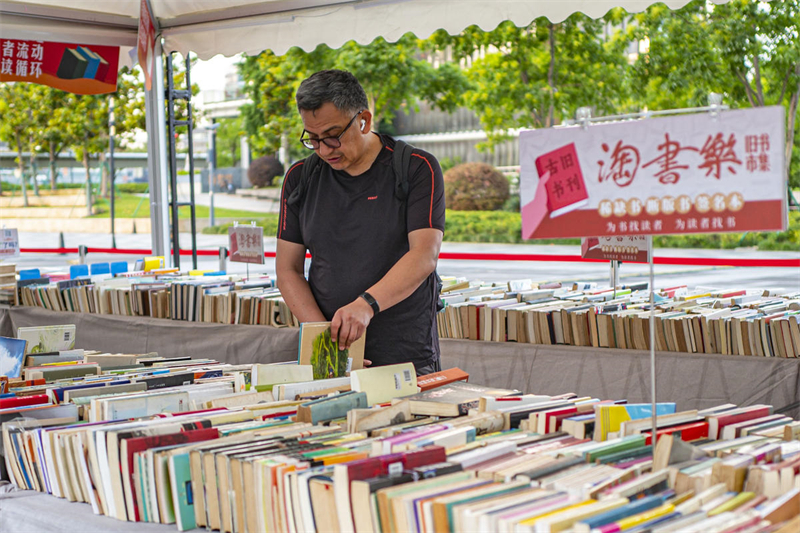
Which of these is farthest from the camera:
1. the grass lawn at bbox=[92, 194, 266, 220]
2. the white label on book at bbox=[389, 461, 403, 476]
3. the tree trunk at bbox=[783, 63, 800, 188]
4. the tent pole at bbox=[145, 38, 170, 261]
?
the grass lawn at bbox=[92, 194, 266, 220]

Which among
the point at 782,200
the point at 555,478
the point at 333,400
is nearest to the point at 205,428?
the point at 333,400

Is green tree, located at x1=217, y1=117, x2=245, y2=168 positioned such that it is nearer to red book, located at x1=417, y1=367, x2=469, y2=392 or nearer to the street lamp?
the street lamp

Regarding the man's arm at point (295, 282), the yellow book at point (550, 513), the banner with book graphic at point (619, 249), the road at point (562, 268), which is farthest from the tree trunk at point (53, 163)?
the yellow book at point (550, 513)

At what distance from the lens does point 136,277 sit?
6492 millimetres

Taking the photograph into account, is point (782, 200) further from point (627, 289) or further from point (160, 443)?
point (627, 289)

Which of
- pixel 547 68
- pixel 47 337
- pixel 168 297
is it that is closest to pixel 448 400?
pixel 47 337

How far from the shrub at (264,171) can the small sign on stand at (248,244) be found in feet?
98.3

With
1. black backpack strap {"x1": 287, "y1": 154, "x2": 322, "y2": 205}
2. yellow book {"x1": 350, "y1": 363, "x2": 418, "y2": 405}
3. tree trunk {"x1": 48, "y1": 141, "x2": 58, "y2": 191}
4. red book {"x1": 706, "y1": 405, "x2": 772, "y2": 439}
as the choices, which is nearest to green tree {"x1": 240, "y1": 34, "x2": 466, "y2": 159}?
tree trunk {"x1": 48, "y1": 141, "x2": 58, "y2": 191}

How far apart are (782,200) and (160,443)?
1.33 metres

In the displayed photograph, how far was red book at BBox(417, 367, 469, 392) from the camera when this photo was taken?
8.21 feet

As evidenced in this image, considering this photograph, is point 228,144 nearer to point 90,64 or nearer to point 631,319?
point 90,64

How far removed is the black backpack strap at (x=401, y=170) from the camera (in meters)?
2.80

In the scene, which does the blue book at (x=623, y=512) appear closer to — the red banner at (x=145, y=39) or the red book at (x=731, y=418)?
the red book at (x=731, y=418)

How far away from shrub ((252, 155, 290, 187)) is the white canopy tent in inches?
1128
